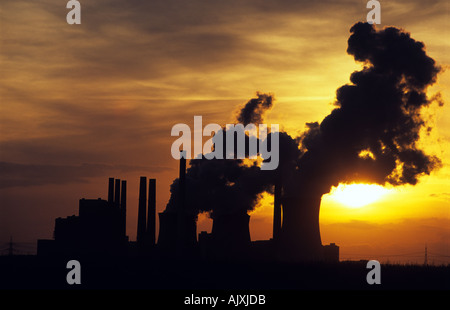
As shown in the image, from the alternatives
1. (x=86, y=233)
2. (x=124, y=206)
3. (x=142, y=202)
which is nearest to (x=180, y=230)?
(x=86, y=233)

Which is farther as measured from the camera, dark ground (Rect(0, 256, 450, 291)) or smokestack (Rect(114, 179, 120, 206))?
smokestack (Rect(114, 179, 120, 206))

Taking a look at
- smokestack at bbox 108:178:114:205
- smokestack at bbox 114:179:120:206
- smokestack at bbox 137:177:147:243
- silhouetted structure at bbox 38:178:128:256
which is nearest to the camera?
silhouetted structure at bbox 38:178:128:256

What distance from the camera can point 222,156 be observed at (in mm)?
49875

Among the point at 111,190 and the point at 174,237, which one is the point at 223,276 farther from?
the point at 111,190

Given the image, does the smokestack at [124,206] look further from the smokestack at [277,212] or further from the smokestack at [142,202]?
the smokestack at [277,212]

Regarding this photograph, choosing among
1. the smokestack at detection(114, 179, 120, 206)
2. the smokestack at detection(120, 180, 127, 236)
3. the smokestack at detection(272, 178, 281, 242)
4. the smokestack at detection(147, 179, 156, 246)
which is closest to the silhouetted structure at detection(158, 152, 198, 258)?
the smokestack at detection(147, 179, 156, 246)

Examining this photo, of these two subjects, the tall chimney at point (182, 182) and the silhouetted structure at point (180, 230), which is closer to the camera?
the tall chimney at point (182, 182)

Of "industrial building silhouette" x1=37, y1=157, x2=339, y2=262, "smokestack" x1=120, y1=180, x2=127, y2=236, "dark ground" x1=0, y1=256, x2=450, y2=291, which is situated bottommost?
"dark ground" x1=0, y1=256, x2=450, y2=291

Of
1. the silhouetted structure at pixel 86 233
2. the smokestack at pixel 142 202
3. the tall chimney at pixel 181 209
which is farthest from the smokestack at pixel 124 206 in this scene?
the tall chimney at pixel 181 209

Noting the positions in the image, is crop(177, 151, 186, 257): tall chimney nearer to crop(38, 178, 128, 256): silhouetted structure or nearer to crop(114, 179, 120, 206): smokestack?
crop(38, 178, 128, 256): silhouetted structure
